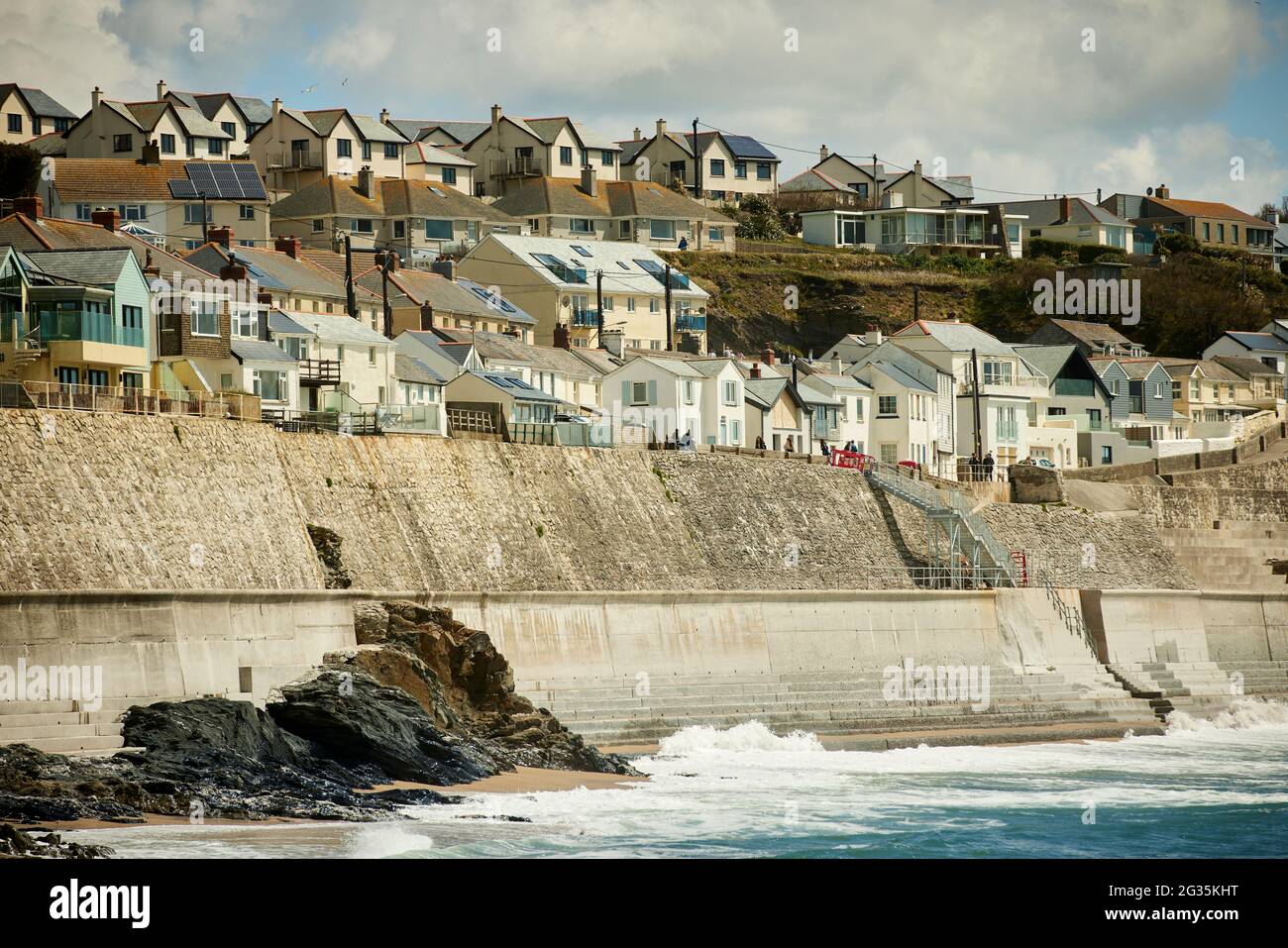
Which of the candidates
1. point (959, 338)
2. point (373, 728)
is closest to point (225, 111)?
point (959, 338)

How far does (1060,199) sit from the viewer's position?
113625 mm

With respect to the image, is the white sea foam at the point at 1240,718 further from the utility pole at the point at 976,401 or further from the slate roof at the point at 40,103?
the slate roof at the point at 40,103

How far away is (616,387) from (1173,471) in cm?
2093

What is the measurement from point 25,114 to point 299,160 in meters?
15.9

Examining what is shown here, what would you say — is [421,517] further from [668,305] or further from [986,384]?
[986,384]

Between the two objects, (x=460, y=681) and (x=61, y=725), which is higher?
(x=460, y=681)

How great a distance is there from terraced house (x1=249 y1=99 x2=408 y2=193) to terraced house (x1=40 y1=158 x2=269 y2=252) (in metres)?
14.5

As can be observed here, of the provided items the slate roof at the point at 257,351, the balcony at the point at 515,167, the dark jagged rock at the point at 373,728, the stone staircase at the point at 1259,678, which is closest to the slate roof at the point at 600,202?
the balcony at the point at 515,167

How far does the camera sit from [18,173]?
3071 inches

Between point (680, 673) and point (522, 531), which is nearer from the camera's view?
point (680, 673)

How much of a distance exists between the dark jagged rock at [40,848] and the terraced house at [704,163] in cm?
9017

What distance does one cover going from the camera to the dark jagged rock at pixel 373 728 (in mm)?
32219
